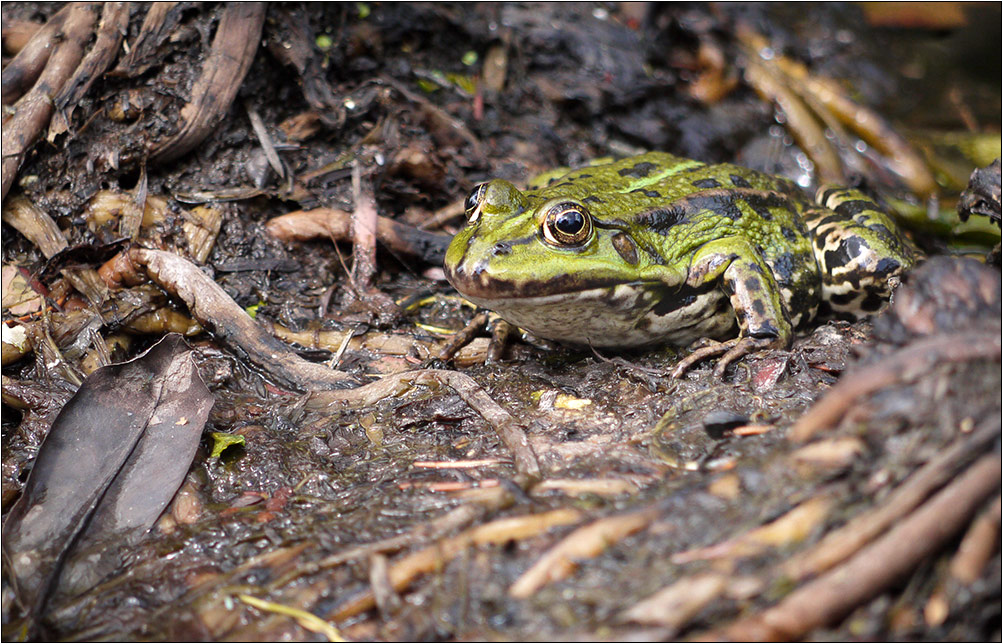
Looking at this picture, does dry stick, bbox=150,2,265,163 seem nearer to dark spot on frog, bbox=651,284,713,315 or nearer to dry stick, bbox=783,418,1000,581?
dark spot on frog, bbox=651,284,713,315

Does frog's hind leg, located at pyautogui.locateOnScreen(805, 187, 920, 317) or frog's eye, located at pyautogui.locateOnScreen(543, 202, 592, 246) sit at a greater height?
frog's eye, located at pyautogui.locateOnScreen(543, 202, 592, 246)

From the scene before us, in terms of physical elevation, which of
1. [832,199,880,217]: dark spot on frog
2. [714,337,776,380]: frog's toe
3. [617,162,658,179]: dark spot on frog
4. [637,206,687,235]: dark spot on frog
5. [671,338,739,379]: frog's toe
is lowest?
[671,338,739,379]: frog's toe

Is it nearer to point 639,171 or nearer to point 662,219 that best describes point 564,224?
point 662,219

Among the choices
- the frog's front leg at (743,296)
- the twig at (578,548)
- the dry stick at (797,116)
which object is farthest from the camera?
the dry stick at (797,116)

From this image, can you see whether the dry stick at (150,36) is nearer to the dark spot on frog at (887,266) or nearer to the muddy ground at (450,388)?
the muddy ground at (450,388)

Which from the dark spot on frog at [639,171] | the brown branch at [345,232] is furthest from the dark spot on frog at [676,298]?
the brown branch at [345,232]

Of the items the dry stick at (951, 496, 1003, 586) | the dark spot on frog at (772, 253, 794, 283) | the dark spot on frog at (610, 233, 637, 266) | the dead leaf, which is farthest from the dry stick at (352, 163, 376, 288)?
the dry stick at (951, 496, 1003, 586)
